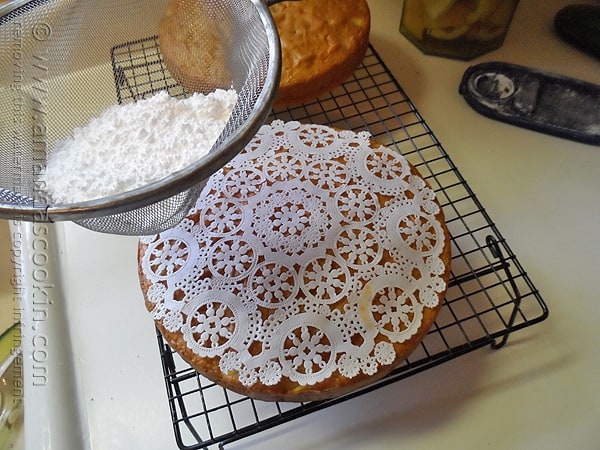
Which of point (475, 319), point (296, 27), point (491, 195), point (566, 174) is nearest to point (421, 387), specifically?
point (475, 319)

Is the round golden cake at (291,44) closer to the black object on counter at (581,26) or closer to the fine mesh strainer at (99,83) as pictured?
the fine mesh strainer at (99,83)

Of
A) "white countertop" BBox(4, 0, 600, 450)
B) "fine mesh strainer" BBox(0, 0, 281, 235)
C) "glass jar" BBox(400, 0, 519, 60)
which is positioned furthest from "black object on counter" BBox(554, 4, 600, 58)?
"fine mesh strainer" BBox(0, 0, 281, 235)

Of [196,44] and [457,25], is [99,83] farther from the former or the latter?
[457,25]

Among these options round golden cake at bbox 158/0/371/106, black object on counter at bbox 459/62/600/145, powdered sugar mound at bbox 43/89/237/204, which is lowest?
black object on counter at bbox 459/62/600/145

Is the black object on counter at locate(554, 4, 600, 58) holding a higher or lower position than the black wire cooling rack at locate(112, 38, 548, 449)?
higher

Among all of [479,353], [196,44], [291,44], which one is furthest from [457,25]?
[479,353]

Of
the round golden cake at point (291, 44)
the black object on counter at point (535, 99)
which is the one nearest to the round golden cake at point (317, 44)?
the round golden cake at point (291, 44)

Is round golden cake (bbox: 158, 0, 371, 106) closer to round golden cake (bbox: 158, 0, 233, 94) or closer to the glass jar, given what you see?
round golden cake (bbox: 158, 0, 233, 94)
